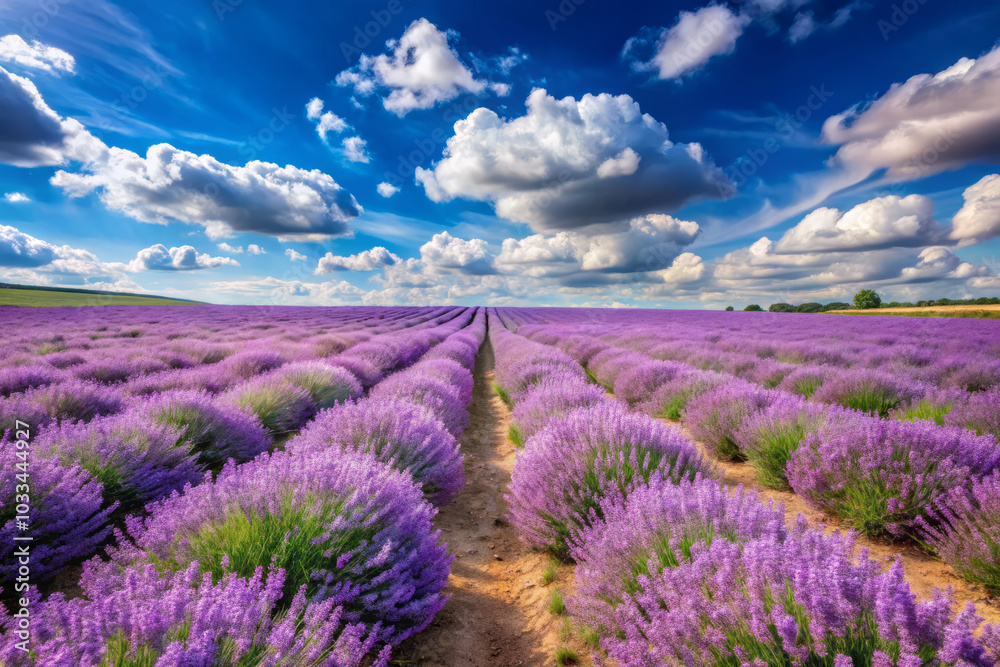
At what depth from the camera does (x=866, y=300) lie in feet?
143

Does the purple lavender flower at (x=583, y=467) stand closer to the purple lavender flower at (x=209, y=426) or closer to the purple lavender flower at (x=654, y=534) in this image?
the purple lavender flower at (x=654, y=534)

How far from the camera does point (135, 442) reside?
2.70 metres

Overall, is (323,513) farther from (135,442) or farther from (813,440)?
(813,440)

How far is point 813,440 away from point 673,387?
2.43m

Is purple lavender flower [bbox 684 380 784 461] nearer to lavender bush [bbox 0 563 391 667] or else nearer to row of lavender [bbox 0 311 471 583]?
lavender bush [bbox 0 563 391 667]

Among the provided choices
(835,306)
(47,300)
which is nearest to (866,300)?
(835,306)

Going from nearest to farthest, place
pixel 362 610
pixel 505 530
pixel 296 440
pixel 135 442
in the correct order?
pixel 362 610
pixel 135 442
pixel 296 440
pixel 505 530

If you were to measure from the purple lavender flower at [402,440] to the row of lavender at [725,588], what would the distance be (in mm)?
856

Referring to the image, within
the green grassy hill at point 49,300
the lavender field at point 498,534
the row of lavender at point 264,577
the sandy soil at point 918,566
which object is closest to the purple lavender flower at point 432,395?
the lavender field at point 498,534

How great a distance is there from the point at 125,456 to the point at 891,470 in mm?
5087

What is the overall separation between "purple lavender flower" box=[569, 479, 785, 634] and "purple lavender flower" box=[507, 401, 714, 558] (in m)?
0.41

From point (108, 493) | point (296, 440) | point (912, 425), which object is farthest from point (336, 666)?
point (912, 425)

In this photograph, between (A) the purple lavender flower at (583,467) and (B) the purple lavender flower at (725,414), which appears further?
(B) the purple lavender flower at (725,414)

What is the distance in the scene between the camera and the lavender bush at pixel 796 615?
1.00 metres
